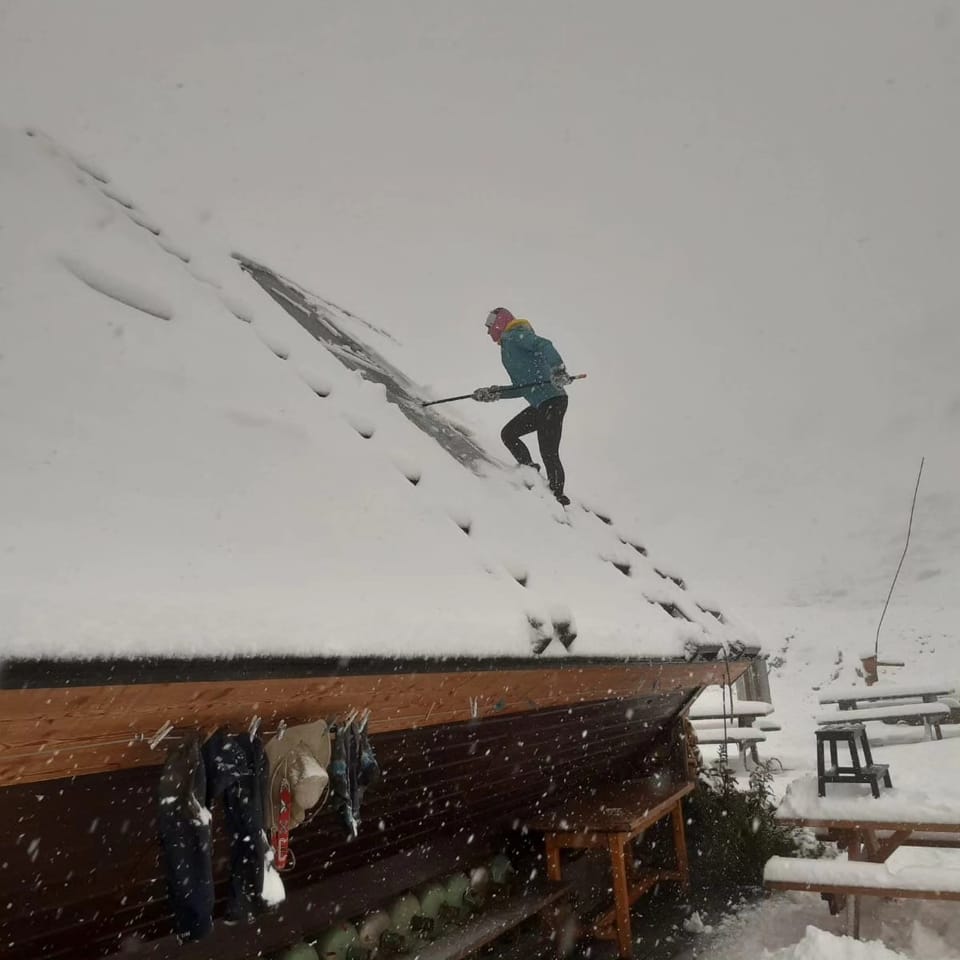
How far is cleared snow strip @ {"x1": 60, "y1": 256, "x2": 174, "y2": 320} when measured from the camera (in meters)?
3.68

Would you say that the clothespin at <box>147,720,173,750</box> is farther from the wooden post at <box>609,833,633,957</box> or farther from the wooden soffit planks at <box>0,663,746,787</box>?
the wooden post at <box>609,833,633,957</box>

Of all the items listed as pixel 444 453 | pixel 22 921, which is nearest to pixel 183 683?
pixel 22 921

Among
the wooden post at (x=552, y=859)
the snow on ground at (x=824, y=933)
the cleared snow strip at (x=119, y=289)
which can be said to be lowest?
the snow on ground at (x=824, y=933)

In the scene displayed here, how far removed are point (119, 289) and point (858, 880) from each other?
5.56m

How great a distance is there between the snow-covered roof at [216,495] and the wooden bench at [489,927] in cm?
165

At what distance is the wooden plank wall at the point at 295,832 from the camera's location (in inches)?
84.0

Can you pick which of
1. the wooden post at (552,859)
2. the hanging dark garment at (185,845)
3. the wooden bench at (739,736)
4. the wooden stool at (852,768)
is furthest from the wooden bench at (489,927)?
the wooden bench at (739,736)

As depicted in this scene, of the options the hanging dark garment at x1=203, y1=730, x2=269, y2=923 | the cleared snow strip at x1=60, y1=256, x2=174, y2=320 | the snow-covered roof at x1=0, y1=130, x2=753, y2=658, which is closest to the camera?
the snow-covered roof at x1=0, y1=130, x2=753, y2=658

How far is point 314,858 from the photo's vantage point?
329 centimetres

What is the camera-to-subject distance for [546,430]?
599 centimetres

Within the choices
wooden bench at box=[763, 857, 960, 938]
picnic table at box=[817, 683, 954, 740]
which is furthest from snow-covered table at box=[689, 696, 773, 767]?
wooden bench at box=[763, 857, 960, 938]

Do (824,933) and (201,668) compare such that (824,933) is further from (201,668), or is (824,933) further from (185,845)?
(201,668)

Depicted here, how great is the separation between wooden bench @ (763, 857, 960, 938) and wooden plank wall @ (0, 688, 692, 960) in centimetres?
155

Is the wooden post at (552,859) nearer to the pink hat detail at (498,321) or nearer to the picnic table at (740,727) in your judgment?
the pink hat detail at (498,321)
